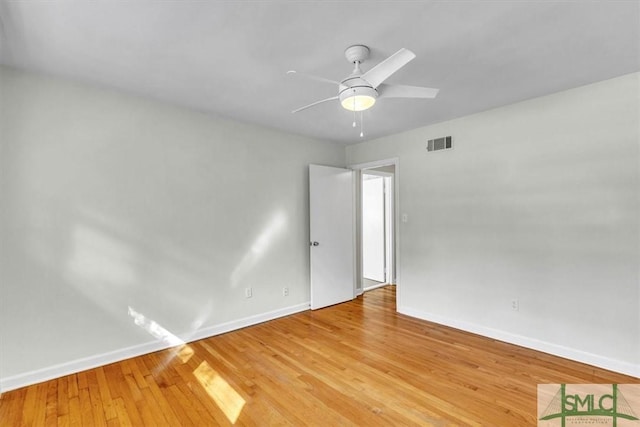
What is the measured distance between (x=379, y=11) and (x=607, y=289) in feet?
9.57

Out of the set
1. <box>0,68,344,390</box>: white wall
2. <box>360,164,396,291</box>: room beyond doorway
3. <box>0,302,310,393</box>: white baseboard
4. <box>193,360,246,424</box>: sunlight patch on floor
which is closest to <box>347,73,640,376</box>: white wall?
<box>360,164,396,291</box>: room beyond doorway

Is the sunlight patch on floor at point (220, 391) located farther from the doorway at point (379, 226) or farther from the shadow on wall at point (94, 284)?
the doorway at point (379, 226)

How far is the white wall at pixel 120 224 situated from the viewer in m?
2.44

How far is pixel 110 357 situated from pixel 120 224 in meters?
1.19

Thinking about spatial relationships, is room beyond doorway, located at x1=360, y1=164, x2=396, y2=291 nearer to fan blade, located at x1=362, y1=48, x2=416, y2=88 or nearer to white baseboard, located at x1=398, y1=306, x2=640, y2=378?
white baseboard, located at x1=398, y1=306, x2=640, y2=378

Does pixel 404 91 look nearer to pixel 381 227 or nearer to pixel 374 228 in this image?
pixel 381 227

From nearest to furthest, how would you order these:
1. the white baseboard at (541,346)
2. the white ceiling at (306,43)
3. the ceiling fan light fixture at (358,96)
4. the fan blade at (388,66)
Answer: the fan blade at (388,66)
the white ceiling at (306,43)
the ceiling fan light fixture at (358,96)
the white baseboard at (541,346)

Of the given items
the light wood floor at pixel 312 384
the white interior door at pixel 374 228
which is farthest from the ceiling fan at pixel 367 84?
the white interior door at pixel 374 228

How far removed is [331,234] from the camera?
4609 mm

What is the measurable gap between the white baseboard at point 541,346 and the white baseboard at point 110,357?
2.06 metres

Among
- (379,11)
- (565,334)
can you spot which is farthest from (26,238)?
(565,334)

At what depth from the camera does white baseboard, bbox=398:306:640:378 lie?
2615 millimetres

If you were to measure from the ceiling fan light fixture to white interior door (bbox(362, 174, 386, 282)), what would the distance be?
4002 millimetres

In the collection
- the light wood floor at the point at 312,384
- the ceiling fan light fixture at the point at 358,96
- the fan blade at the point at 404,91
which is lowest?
the light wood floor at the point at 312,384
